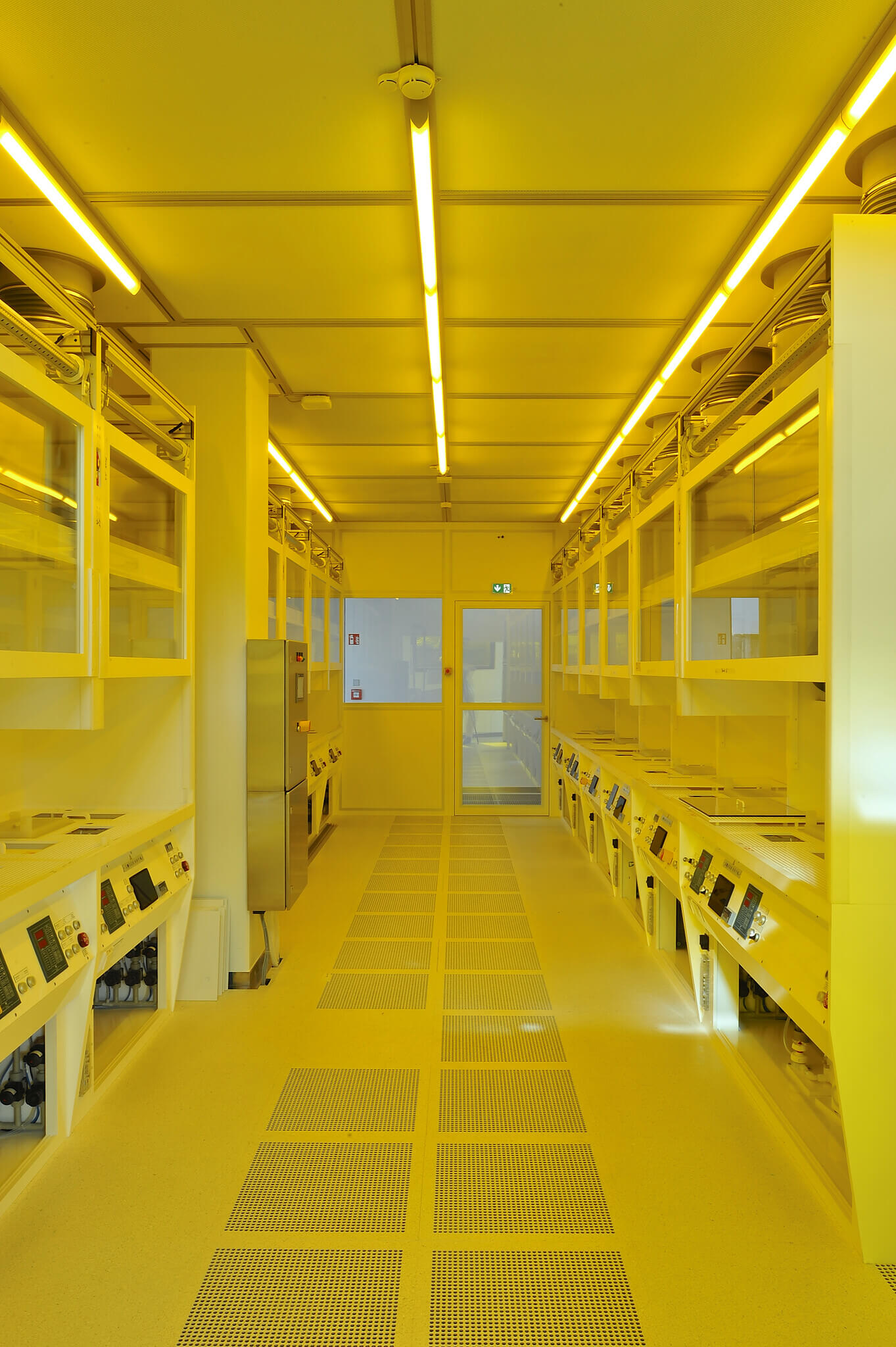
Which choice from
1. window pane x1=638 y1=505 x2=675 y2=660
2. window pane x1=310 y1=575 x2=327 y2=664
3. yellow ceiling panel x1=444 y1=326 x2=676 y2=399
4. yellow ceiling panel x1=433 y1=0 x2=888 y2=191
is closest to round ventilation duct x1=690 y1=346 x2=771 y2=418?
yellow ceiling panel x1=444 y1=326 x2=676 y2=399

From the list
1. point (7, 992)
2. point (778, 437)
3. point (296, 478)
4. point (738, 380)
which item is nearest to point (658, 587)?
point (738, 380)

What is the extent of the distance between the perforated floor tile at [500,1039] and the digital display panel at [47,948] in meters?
1.40

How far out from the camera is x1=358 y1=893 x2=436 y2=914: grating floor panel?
4.91 metres

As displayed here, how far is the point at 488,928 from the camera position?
4.56 metres

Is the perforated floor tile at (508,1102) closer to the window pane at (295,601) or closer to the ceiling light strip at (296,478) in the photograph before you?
the window pane at (295,601)

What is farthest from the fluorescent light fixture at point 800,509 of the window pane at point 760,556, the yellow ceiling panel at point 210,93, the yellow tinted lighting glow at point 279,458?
the yellow tinted lighting glow at point 279,458

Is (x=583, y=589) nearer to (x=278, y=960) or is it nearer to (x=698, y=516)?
(x=698, y=516)

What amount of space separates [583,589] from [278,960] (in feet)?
10.8

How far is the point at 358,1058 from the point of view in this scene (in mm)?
3053

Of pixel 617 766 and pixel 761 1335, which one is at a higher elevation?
pixel 617 766

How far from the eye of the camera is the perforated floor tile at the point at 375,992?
3.52m

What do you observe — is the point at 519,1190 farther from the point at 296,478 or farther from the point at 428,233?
the point at 296,478

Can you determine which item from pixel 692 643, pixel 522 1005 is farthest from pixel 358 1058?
pixel 692 643

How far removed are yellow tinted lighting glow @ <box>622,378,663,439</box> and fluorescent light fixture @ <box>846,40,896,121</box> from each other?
1.99 metres
